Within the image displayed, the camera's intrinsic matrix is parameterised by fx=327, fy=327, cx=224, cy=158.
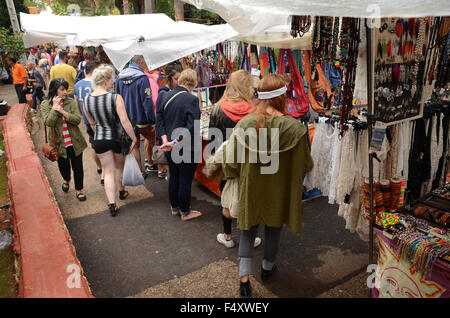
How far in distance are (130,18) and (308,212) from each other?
6087mm

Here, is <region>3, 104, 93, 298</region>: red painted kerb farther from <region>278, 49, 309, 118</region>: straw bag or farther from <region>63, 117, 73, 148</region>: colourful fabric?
<region>278, 49, 309, 118</region>: straw bag

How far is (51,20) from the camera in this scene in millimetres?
8617

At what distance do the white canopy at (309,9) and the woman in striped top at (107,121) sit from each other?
153 cm

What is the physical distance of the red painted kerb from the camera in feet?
7.95

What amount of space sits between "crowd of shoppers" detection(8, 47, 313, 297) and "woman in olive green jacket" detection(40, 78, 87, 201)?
1 centimetres

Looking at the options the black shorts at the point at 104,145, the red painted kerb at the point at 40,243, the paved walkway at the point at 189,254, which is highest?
the black shorts at the point at 104,145

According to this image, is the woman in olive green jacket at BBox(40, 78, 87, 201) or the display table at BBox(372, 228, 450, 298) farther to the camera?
the woman in olive green jacket at BBox(40, 78, 87, 201)

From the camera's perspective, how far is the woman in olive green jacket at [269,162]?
8.05 feet

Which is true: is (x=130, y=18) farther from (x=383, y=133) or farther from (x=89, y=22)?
(x=383, y=133)

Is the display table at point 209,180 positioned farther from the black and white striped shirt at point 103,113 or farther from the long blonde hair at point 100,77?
the long blonde hair at point 100,77

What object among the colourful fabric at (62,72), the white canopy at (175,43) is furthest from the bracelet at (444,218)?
the colourful fabric at (62,72)

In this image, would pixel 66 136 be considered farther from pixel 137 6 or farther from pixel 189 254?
pixel 137 6

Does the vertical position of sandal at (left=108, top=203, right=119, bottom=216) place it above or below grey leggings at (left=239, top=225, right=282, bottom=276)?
below

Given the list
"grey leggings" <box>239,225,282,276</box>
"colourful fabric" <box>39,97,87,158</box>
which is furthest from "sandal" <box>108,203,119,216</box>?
"grey leggings" <box>239,225,282,276</box>
